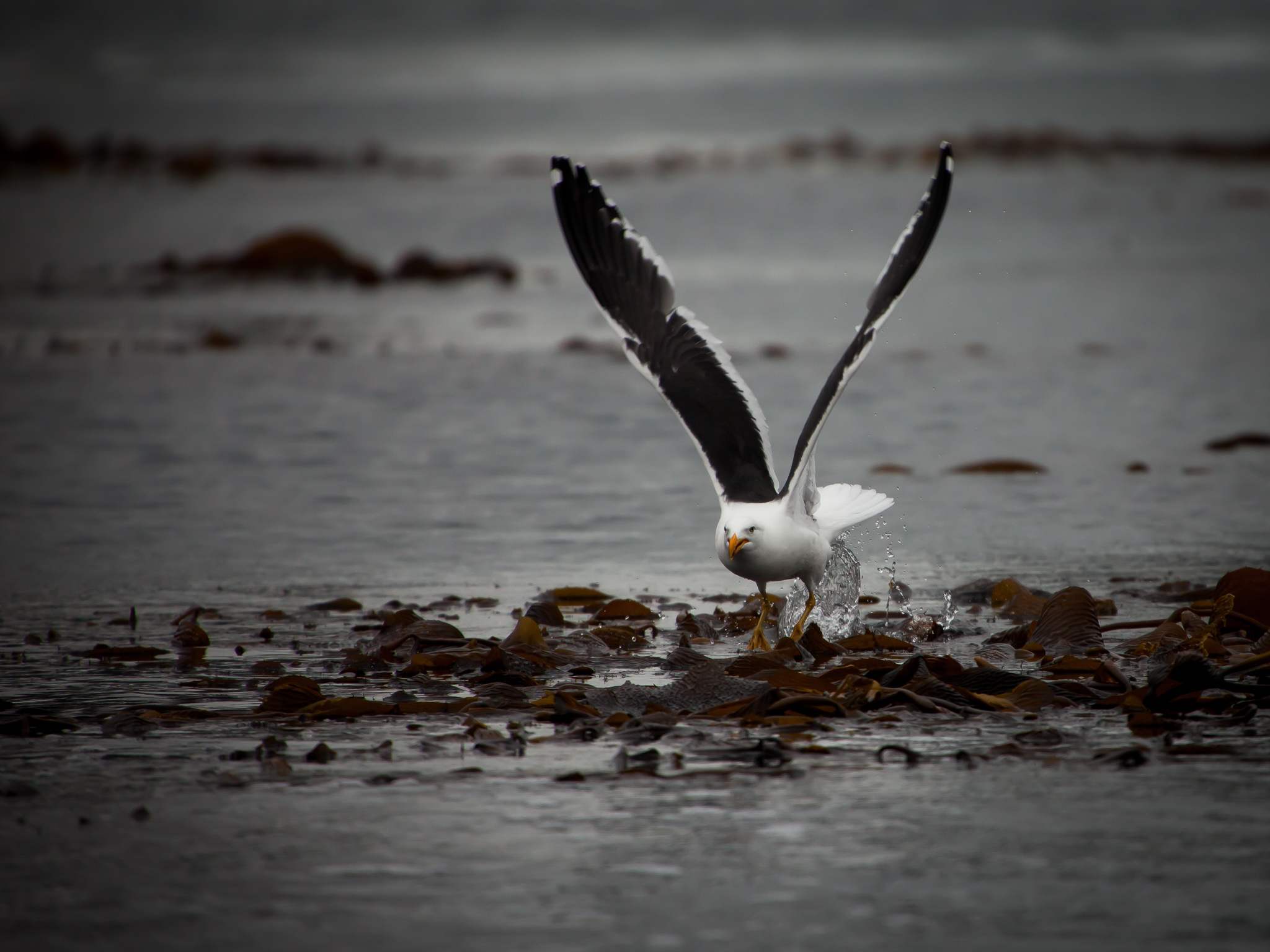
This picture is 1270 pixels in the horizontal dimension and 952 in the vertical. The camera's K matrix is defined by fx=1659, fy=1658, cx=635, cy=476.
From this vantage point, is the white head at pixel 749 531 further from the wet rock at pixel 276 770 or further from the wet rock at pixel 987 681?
the wet rock at pixel 276 770

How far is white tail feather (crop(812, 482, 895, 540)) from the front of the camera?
8.34m

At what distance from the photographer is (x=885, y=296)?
812cm

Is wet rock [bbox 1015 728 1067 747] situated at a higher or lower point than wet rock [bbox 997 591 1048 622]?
lower

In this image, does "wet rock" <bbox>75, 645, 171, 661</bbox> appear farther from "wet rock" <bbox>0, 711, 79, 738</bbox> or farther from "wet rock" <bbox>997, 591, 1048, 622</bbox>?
"wet rock" <bbox>997, 591, 1048, 622</bbox>

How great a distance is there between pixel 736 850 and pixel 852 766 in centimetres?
97

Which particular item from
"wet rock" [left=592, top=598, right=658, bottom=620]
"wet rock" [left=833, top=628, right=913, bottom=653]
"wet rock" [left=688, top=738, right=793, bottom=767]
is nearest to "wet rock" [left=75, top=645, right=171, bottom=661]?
"wet rock" [left=592, top=598, right=658, bottom=620]

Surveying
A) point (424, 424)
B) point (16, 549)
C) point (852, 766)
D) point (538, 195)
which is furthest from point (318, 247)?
point (852, 766)

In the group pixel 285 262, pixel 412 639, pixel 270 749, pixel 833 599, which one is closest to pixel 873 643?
pixel 833 599

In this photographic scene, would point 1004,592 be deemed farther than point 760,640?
Yes

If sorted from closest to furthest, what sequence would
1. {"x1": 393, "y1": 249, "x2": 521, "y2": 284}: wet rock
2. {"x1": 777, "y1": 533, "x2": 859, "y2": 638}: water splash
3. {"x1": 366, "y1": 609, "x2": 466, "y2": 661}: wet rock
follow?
{"x1": 366, "y1": 609, "x2": 466, "y2": 661}: wet rock → {"x1": 777, "y1": 533, "x2": 859, "y2": 638}: water splash → {"x1": 393, "y1": 249, "x2": 521, "y2": 284}: wet rock

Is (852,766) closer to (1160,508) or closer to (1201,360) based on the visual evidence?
(1160,508)

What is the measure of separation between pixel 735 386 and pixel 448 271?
21269 millimetres

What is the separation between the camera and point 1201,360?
62.2 feet

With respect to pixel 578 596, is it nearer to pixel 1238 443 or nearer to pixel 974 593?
pixel 974 593
